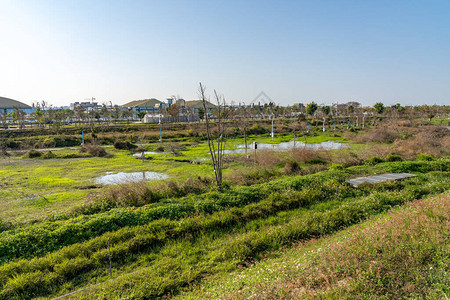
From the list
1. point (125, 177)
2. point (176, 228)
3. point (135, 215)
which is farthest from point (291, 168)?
point (125, 177)

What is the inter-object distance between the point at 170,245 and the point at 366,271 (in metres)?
5.65

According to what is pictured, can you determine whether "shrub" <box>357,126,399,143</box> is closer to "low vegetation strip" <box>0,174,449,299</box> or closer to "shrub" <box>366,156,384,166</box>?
"shrub" <box>366,156,384,166</box>

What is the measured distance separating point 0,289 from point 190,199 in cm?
686

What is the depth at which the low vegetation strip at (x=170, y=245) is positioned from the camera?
6473 millimetres

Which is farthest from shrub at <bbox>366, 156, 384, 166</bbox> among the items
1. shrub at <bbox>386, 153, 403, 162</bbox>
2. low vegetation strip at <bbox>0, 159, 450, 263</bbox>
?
low vegetation strip at <bbox>0, 159, 450, 263</bbox>

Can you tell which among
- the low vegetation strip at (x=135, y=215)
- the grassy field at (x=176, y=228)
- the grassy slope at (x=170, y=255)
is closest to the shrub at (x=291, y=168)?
the grassy field at (x=176, y=228)

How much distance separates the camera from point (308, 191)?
41.8 feet

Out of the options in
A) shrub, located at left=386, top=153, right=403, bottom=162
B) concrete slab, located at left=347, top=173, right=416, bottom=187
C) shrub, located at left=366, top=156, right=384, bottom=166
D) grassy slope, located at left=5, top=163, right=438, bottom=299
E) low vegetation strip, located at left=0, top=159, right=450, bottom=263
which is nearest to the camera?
grassy slope, located at left=5, top=163, right=438, bottom=299

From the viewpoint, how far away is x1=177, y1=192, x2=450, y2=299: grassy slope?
436cm

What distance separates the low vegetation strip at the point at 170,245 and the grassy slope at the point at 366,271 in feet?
2.65

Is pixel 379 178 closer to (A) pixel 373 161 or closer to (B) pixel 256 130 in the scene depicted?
(A) pixel 373 161

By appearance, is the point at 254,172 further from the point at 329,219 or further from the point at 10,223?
the point at 10,223

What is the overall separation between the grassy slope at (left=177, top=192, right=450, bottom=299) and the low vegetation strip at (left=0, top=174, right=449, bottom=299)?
809mm

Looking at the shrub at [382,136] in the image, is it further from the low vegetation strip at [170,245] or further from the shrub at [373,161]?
Result: the low vegetation strip at [170,245]
